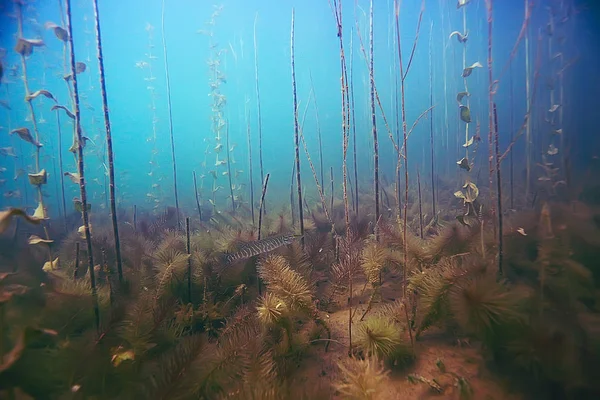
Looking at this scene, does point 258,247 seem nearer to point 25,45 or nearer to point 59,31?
point 59,31

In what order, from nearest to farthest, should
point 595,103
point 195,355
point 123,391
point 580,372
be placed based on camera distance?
point 580,372 < point 123,391 < point 195,355 < point 595,103

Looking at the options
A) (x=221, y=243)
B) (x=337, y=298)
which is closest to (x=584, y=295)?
(x=337, y=298)

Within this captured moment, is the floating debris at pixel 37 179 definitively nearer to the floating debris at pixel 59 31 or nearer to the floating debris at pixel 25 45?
the floating debris at pixel 59 31

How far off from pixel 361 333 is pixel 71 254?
4636mm

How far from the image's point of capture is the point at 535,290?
6.73ft

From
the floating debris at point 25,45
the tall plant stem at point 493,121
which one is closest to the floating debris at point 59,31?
the floating debris at point 25,45

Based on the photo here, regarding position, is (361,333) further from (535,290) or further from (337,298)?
(535,290)

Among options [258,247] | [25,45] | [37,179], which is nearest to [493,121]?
[258,247]

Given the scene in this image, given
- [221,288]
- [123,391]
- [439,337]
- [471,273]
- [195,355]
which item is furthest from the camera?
[221,288]

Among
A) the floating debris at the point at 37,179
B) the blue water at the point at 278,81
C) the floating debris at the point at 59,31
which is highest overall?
the blue water at the point at 278,81

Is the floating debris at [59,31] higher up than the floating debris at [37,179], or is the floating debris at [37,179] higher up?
the floating debris at [59,31]

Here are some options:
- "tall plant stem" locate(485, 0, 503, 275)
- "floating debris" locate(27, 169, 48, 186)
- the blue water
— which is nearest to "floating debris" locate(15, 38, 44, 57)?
the blue water

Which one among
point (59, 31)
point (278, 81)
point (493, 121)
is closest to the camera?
point (493, 121)

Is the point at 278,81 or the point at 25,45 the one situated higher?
the point at 278,81
